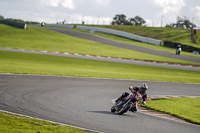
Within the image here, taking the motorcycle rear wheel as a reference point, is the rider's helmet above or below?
above

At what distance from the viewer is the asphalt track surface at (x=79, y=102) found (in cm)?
1145

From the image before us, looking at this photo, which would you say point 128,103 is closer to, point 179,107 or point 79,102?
point 79,102

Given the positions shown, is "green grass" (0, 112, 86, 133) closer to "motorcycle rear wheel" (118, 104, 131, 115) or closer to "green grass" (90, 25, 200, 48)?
"motorcycle rear wheel" (118, 104, 131, 115)

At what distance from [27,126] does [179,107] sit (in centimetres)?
808

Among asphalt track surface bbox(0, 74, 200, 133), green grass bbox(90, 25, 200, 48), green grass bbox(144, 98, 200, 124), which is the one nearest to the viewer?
asphalt track surface bbox(0, 74, 200, 133)

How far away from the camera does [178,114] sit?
46.4 ft

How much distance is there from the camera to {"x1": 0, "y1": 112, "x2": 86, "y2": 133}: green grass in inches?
376

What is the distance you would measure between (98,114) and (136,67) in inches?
931

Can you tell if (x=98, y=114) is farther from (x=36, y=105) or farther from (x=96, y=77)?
(x=96, y=77)

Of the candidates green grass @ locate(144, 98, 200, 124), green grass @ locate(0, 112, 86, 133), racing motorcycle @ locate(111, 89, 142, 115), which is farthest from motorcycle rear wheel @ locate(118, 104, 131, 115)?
green grass @ locate(0, 112, 86, 133)

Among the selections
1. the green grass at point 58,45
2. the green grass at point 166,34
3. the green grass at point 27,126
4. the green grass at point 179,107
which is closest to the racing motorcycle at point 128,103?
the green grass at point 179,107

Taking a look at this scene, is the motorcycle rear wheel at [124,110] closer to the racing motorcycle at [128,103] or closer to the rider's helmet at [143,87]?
the racing motorcycle at [128,103]

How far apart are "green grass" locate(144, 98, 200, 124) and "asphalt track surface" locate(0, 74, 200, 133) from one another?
1.28 m

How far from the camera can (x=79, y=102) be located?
1517cm
